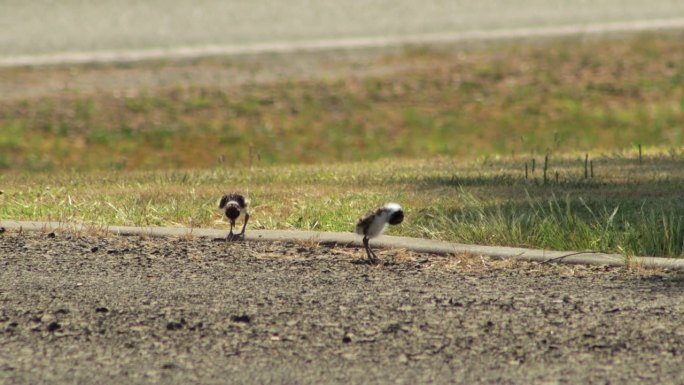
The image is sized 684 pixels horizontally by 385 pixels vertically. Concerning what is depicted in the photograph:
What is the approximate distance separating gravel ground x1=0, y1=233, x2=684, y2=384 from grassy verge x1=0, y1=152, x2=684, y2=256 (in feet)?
2.12

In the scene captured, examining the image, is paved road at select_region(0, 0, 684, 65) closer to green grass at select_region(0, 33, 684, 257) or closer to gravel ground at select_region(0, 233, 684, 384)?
green grass at select_region(0, 33, 684, 257)

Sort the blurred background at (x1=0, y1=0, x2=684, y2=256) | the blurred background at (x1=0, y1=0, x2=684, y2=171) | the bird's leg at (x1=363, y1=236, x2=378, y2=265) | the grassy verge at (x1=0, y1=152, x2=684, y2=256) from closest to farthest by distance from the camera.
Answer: the bird's leg at (x1=363, y1=236, x2=378, y2=265), the grassy verge at (x1=0, y1=152, x2=684, y2=256), the blurred background at (x1=0, y1=0, x2=684, y2=256), the blurred background at (x1=0, y1=0, x2=684, y2=171)

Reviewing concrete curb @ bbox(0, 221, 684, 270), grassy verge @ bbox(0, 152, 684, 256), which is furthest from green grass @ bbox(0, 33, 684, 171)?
concrete curb @ bbox(0, 221, 684, 270)

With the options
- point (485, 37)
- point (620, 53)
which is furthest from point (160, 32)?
point (620, 53)

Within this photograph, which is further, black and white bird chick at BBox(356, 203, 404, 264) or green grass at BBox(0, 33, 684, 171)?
green grass at BBox(0, 33, 684, 171)

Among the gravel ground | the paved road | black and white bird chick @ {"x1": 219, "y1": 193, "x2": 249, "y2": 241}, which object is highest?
the paved road

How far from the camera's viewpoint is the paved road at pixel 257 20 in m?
26.1

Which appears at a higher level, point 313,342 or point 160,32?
point 160,32

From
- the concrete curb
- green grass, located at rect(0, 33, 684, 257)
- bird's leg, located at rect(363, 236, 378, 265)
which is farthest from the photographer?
green grass, located at rect(0, 33, 684, 257)

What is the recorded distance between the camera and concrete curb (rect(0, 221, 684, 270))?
322 inches

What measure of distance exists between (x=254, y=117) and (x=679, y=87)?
285 inches

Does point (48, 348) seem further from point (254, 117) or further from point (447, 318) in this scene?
point (254, 117)

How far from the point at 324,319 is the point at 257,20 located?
21347 mm

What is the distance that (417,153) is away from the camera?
1847cm
